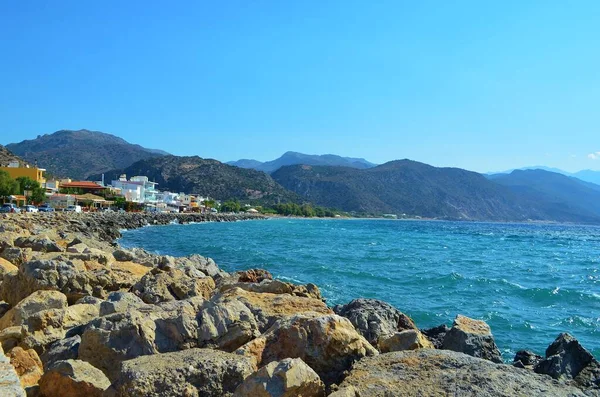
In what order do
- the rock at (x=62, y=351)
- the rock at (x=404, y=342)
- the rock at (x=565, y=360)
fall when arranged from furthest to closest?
the rock at (x=565, y=360) → the rock at (x=404, y=342) → the rock at (x=62, y=351)

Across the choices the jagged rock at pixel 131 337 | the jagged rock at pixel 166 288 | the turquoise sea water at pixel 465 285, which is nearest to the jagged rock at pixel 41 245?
the jagged rock at pixel 166 288

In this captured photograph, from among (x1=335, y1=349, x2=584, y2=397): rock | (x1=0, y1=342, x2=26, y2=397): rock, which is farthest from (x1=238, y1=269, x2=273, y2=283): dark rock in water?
(x1=335, y1=349, x2=584, y2=397): rock

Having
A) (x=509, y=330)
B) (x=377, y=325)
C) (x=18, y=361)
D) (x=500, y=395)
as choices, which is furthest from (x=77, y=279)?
(x=509, y=330)

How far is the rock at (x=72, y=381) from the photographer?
4699mm

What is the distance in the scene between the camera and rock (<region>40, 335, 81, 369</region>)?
5.48m

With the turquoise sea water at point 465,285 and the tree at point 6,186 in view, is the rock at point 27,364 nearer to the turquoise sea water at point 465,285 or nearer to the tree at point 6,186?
the turquoise sea water at point 465,285

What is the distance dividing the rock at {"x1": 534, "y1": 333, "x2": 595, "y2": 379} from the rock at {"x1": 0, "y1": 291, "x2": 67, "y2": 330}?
270 inches

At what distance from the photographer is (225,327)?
538 cm

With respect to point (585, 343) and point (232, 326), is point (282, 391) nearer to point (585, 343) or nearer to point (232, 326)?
point (232, 326)

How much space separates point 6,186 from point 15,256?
50.0 m

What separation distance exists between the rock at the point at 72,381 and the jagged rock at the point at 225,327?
100 centimetres

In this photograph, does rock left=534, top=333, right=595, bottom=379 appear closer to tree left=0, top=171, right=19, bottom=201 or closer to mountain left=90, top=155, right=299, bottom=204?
tree left=0, top=171, right=19, bottom=201

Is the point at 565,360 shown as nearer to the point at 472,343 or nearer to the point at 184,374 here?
the point at 472,343

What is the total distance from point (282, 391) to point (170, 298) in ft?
16.2
